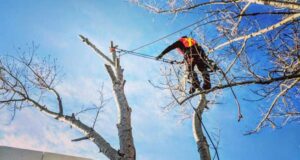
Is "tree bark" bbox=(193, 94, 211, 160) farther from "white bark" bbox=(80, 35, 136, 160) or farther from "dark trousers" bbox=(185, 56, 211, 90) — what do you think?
"white bark" bbox=(80, 35, 136, 160)

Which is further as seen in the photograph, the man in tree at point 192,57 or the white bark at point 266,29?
the man in tree at point 192,57

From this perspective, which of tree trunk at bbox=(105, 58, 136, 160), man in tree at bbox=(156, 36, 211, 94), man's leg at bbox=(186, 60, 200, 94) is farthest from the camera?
man in tree at bbox=(156, 36, 211, 94)

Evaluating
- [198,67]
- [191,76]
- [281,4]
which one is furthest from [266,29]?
[198,67]

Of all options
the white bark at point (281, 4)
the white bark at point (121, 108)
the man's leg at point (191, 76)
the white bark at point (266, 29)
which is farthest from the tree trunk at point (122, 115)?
the white bark at point (281, 4)

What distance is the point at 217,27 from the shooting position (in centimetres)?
496

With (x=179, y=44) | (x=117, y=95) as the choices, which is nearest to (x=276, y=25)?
(x=179, y=44)

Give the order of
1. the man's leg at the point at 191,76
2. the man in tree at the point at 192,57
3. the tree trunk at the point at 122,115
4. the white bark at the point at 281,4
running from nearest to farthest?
the white bark at the point at 281,4
the tree trunk at the point at 122,115
the man's leg at the point at 191,76
the man in tree at the point at 192,57

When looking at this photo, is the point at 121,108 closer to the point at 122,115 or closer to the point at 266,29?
the point at 122,115

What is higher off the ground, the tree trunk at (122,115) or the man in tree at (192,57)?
the man in tree at (192,57)

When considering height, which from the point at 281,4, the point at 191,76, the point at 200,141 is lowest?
the point at 200,141

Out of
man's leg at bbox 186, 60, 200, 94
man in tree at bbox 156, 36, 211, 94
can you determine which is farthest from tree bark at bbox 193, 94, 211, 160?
man in tree at bbox 156, 36, 211, 94

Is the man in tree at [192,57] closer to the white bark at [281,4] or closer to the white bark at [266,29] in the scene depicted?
the white bark at [266,29]

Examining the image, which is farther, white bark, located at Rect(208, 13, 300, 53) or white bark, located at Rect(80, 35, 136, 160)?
white bark, located at Rect(80, 35, 136, 160)

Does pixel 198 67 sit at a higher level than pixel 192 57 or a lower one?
lower
